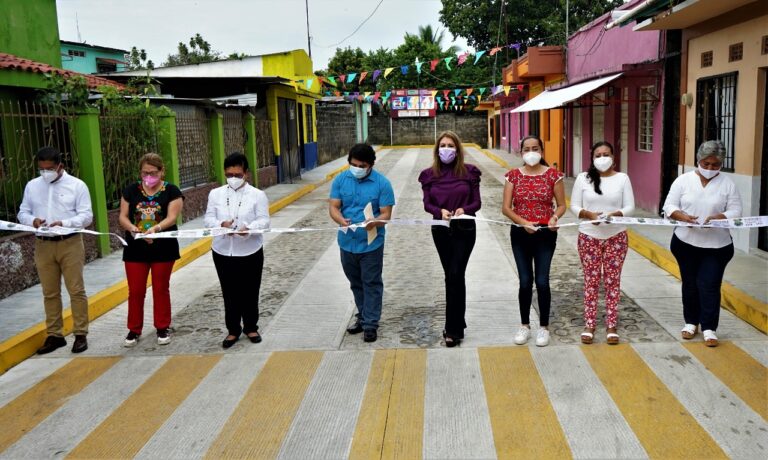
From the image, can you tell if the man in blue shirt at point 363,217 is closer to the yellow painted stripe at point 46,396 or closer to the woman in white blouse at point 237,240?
the woman in white blouse at point 237,240

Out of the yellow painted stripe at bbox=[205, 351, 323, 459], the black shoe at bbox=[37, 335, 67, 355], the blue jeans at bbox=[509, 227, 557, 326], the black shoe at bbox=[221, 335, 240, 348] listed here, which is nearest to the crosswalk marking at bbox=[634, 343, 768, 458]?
the blue jeans at bbox=[509, 227, 557, 326]

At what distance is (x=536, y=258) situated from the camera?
576cm

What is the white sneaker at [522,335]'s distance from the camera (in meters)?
5.85

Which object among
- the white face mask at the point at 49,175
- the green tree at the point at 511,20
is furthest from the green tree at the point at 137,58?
the white face mask at the point at 49,175

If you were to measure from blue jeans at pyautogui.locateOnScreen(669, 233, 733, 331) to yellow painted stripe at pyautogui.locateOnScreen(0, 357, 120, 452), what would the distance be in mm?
4752

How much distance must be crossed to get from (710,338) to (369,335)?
276 cm

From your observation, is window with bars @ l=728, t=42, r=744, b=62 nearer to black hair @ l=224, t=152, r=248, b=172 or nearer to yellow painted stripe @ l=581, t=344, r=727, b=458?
yellow painted stripe @ l=581, t=344, r=727, b=458

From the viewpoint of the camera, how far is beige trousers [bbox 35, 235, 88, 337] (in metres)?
5.95

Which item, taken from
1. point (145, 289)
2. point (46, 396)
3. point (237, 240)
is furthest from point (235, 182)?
point (46, 396)

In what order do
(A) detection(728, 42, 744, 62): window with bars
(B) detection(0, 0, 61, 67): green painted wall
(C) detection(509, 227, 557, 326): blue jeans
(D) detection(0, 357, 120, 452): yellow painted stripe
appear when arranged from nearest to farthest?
(D) detection(0, 357, 120, 452): yellow painted stripe
(C) detection(509, 227, 557, 326): blue jeans
(A) detection(728, 42, 744, 62): window with bars
(B) detection(0, 0, 61, 67): green painted wall

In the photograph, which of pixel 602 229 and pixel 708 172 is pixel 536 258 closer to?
pixel 602 229

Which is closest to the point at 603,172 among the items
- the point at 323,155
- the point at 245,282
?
the point at 245,282

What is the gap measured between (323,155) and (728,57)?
2465cm

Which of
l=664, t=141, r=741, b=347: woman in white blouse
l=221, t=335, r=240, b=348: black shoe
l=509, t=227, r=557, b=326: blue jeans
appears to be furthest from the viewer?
l=221, t=335, r=240, b=348: black shoe
